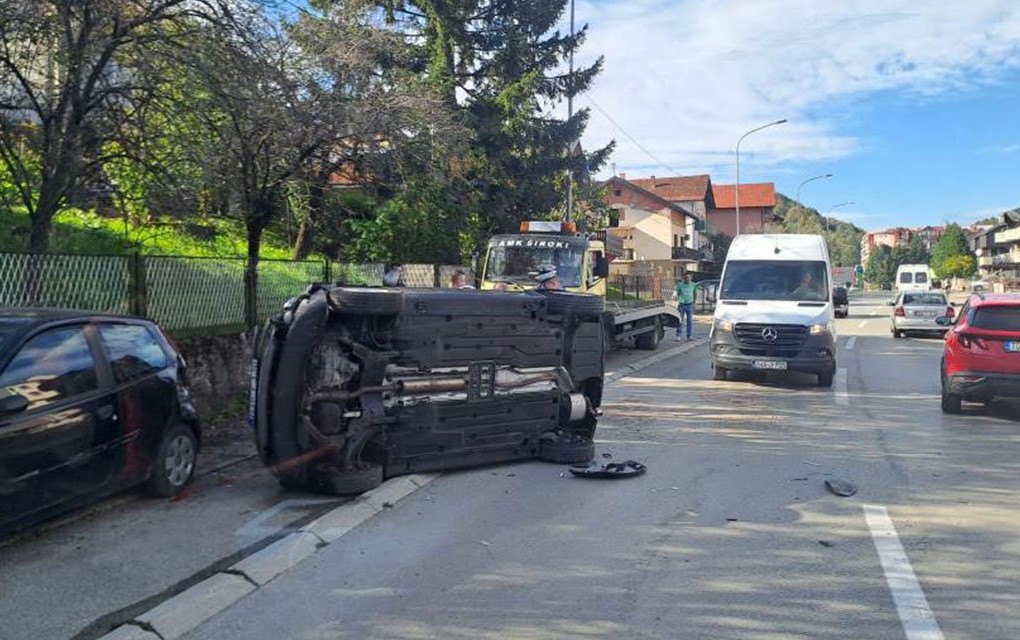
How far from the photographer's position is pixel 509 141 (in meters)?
24.5

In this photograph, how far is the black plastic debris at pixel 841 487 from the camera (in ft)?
23.2

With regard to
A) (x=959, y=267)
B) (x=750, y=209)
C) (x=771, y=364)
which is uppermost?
(x=750, y=209)

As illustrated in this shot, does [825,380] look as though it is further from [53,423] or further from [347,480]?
[53,423]

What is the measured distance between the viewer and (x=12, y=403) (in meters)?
5.15

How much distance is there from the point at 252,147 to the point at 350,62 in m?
2.45

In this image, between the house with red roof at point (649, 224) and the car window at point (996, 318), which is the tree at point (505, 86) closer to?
the car window at point (996, 318)

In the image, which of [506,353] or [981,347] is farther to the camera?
[981,347]

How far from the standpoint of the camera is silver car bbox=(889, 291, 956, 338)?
2580 centimetres

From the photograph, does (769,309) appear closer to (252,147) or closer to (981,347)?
(981,347)

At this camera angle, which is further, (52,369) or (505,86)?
(505,86)

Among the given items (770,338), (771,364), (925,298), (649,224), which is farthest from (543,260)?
(649,224)

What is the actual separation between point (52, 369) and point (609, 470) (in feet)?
15.0

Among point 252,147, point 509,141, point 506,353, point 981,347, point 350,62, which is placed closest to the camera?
point 506,353

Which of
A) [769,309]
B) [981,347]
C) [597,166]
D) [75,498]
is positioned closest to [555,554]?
[75,498]
